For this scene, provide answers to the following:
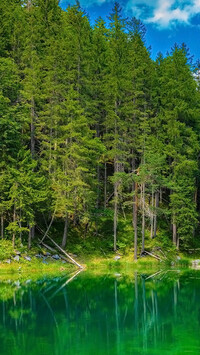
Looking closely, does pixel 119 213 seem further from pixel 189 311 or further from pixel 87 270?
pixel 189 311

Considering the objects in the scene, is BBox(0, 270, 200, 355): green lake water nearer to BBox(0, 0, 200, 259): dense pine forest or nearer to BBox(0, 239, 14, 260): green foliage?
BBox(0, 239, 14, 260): green foliage

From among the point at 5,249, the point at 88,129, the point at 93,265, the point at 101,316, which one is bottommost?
the point at 101,316

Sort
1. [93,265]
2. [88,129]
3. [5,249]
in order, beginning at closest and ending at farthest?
[5,249] < [93,265] < [88,129]

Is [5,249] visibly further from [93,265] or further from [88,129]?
[88,129]

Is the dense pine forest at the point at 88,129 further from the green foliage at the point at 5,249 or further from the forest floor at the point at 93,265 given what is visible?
the forest floor at the point at 93,265

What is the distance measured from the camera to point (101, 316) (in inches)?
618

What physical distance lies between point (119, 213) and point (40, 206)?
10.6 m

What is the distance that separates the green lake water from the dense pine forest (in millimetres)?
6856

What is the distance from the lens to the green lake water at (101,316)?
1120 centimetres

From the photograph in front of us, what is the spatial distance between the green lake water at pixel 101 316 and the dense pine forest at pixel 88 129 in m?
6.86

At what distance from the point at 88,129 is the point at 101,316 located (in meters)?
17.9

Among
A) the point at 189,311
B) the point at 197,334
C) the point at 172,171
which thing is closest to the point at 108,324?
the point at 197,334

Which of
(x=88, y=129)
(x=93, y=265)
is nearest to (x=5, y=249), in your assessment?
(x=93, y=265)

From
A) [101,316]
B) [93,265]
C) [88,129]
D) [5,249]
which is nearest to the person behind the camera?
[101,316]
